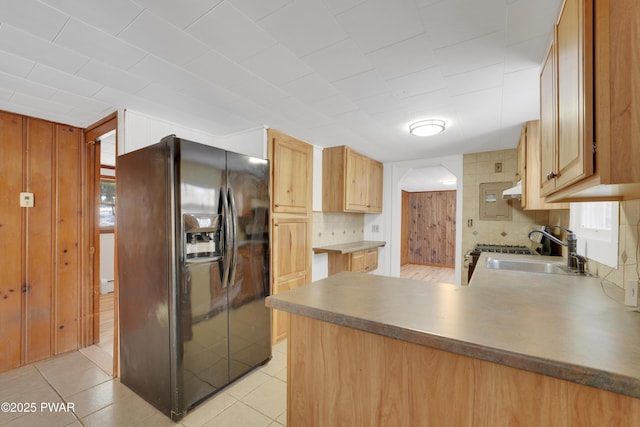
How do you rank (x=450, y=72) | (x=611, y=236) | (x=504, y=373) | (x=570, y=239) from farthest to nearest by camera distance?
(x=570, y=239), (x=450, y=72), (x=611, y=236), (x=504, y=373)

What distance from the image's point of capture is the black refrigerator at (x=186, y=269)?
5.75ft

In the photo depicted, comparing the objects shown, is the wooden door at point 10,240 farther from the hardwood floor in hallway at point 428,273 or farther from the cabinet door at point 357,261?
the hardwood floor in hallway at point 428,273

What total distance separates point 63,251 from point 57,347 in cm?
90

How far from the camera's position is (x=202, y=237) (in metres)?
1.93

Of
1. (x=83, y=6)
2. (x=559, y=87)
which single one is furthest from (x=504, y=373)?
(x=83, y=6)

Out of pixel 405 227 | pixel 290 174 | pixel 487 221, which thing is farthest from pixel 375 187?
pixel 405 227

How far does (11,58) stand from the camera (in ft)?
5.03

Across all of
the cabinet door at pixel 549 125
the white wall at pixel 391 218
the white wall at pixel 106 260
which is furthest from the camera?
the white wall at pixel 391 218

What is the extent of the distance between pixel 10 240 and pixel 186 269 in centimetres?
181

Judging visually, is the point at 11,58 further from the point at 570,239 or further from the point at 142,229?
the point at 570,239

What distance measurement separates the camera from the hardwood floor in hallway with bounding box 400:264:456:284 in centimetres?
610

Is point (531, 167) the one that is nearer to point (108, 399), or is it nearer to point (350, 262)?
point (350, 262)

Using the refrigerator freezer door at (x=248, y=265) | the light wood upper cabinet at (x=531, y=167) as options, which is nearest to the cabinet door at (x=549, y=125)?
the light wood upper cabinet at (x=531, y=167)

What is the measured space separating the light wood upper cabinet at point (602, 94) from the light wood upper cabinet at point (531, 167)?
1.68 meters
